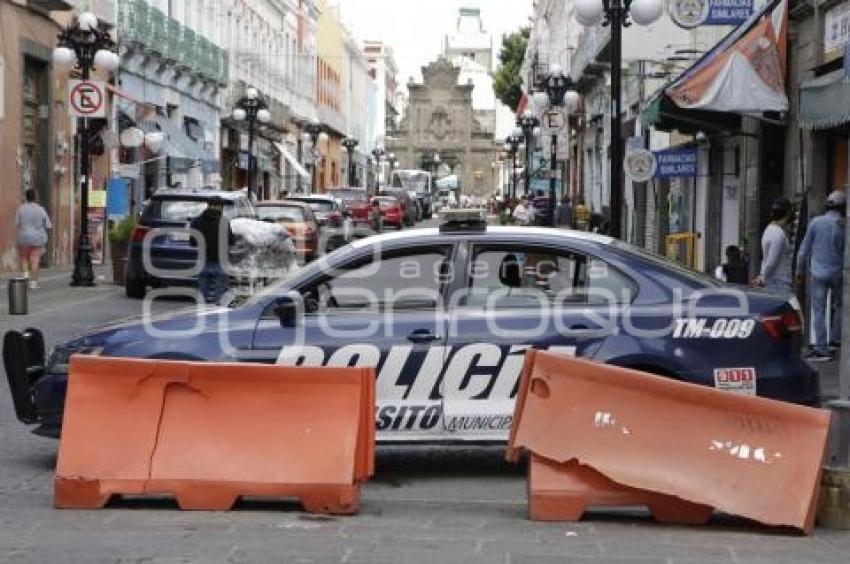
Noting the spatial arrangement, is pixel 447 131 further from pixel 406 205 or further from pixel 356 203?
pixel 356 203

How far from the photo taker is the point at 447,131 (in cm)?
14038

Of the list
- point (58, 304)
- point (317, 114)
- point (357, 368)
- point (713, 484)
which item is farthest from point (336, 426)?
point (317, 114)

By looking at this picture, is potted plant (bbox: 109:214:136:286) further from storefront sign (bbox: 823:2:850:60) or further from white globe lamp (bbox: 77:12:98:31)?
storefront sign (bbox: 823:2:850:60)

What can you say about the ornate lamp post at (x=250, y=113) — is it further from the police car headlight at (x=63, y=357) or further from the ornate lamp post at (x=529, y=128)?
the police car headlight at (x=63, y=357)

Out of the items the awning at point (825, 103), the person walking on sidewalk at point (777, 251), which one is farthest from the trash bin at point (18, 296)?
the awning at point (825, 103)

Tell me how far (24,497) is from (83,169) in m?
17.8

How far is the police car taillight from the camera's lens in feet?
28.3

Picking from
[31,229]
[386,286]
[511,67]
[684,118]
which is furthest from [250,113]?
[511,67]

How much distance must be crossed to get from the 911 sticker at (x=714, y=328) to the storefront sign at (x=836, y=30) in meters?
8.55

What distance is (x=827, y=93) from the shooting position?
1451 centimetres

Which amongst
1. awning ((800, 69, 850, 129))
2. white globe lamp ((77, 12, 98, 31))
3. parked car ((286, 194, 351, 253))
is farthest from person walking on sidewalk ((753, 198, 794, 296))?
white globe lamp ((77, 12, 98, 31))

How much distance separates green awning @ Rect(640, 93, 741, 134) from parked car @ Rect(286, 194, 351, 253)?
858cm

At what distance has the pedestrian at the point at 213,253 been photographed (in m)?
19.7

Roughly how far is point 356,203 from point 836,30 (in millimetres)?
32736
